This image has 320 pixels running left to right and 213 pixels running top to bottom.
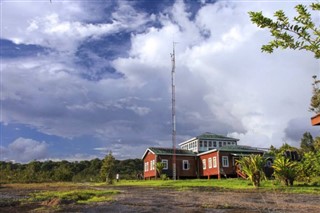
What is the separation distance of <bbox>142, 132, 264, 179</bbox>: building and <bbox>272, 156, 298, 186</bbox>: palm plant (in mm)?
15704

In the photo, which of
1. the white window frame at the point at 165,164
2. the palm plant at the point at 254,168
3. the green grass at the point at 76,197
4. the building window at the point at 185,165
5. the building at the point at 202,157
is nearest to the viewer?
the green grass at the point at 76,197

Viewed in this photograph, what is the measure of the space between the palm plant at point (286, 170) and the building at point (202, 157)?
51.5 ft

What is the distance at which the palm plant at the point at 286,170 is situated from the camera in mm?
22719

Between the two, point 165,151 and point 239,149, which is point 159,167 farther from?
point 239,149

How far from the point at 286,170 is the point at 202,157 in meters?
22.2

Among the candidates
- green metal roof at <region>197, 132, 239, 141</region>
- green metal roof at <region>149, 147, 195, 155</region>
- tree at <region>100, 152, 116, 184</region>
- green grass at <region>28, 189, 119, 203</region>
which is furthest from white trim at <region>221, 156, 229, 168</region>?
green grass at <region>28, 189, 119, 203</region>

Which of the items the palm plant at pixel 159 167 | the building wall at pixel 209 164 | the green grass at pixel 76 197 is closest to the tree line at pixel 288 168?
the green grass at pixel 76 197

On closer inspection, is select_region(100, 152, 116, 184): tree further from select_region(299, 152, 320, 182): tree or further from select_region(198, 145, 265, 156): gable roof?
select_region(299, 152, 320, 182): tree

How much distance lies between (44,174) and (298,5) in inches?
1742

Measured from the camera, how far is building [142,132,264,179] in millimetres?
40750

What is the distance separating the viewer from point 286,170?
74.4 feet

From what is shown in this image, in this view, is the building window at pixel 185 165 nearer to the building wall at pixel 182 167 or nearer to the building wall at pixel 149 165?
the building wall at pixel 182 167

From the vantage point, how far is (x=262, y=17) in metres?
3.96

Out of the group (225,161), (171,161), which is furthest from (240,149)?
(171,161)
